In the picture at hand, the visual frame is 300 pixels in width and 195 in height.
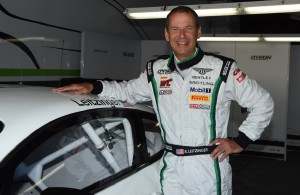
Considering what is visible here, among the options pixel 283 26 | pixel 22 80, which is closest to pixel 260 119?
pixel 22 80

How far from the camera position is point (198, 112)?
1.92 meters

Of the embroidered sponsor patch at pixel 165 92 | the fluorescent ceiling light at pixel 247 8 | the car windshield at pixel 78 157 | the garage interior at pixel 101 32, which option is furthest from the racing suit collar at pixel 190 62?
the fluorescent ceiling light at pixel 247 8

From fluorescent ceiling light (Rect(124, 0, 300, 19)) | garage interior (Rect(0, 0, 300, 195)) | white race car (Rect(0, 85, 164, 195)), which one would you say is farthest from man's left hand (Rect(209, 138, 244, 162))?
fluorescent ceiling light (Rect(124, 0, 300, 19))

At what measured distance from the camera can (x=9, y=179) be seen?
1.25 m

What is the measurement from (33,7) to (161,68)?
2955 millimetres

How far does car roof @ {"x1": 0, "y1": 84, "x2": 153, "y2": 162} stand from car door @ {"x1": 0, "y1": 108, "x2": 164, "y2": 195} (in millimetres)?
25

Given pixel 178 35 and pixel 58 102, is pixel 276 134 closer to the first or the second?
pixel 178 35

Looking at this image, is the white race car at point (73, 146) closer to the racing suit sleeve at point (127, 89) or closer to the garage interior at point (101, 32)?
the racing suit sleeve at point (127, 89)

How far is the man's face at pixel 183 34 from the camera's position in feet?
6.48

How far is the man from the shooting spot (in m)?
1.91

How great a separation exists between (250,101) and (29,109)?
109 centimetres

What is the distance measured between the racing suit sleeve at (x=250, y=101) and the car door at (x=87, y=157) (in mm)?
506

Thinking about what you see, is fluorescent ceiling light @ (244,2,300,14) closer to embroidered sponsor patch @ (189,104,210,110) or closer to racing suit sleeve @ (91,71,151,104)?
racing suit sleeve @ (91,71,151,104)

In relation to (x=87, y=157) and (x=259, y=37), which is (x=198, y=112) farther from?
(x=259, y=37)
